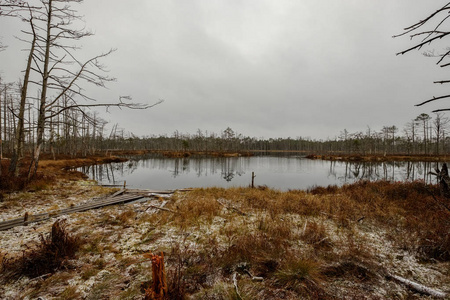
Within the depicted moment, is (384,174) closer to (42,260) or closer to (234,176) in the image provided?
(234,176)

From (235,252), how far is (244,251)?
0.72 ft

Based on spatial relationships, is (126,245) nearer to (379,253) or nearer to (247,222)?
(247,222)

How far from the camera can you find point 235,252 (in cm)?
422

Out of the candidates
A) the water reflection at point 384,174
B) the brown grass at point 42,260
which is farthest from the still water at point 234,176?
the brown grass at point 42,260

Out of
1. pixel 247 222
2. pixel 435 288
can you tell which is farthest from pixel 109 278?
pixel 435 288

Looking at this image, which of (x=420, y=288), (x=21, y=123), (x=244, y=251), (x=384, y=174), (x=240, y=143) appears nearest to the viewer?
(x=420, y=288)

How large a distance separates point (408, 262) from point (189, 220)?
615 centimetres

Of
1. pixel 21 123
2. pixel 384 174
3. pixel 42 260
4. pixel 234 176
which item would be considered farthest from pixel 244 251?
pixel 384 174

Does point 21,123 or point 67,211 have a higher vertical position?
point 21,123

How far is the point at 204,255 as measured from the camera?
427 cm

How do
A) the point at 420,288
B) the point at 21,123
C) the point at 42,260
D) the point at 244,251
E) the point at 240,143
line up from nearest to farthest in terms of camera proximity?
the point at 420,288
the point at 42,260
the point at 244,251
the point at 21,123
the point at 240,143

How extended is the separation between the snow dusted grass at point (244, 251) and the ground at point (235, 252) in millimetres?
22

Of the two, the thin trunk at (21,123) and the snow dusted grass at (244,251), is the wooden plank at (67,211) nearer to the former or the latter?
the snow dusted grass at (244,251)

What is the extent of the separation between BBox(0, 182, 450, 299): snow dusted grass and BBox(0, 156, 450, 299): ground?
0.02m
